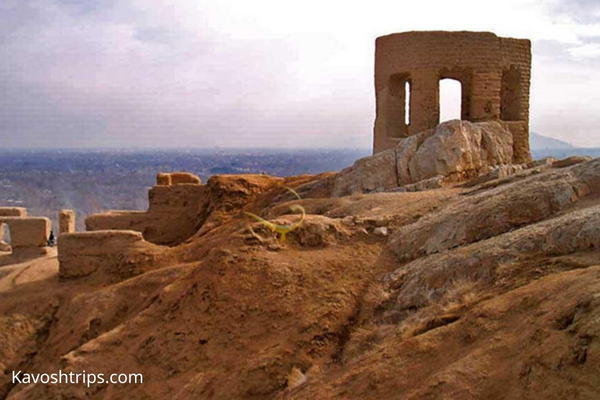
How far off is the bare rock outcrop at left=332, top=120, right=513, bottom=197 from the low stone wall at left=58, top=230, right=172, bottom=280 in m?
4.70

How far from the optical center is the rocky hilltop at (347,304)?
5.24 metres

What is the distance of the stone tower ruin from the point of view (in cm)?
1612

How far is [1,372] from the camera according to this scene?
10.3 metres

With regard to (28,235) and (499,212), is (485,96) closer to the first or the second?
(499,212)

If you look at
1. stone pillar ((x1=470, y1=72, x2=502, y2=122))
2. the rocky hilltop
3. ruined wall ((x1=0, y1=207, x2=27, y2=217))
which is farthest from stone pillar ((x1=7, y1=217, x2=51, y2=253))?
stone pillar ((x1=470, y1=72, x2=502, y2=122))

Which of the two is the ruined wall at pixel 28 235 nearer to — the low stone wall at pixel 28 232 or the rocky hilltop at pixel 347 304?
the low stone wall at pixel 28 232

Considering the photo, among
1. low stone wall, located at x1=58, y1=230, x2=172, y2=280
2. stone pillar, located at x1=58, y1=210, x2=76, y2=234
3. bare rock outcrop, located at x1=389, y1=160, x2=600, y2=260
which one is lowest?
stone pillar, located at x1=58, y1=210, x2=76, y2=234

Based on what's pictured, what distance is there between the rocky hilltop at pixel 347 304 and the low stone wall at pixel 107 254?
0.03m

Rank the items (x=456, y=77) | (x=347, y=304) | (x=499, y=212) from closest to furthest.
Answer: (x=347, y=304) → (x=499, y=212) → (x=456, y=77)

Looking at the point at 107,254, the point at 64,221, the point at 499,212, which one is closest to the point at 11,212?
the point at 64,221

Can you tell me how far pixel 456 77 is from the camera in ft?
55.5

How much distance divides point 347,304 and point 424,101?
962cm

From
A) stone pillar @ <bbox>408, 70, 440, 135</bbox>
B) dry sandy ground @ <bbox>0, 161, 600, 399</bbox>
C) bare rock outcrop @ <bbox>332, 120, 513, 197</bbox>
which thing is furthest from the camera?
stone pillar @ <bbox>408, 70, 440, 135</bbox>

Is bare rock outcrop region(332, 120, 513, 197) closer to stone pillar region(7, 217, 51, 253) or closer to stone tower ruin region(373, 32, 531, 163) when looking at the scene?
stone tower ruin region(373, 32, 531, 163)
